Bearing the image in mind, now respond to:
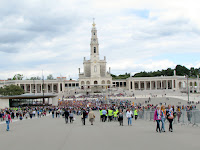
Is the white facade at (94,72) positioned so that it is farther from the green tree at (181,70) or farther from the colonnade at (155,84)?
the green tree at (181,70)

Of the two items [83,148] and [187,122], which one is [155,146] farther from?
[187,122]

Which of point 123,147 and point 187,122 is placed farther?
point 187,122

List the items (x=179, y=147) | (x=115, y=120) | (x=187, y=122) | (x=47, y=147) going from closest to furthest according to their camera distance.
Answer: (x=179, y=147)
(x=47, y=147)
(x=187, y=122)
(x=115, y=120)

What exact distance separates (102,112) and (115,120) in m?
2.04

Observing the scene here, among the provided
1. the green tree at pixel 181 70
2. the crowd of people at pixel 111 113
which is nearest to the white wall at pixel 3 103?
the crowd of people at pixel 111 113

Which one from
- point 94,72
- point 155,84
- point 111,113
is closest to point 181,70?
point 155,84

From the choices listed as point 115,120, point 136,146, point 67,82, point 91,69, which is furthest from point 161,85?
point 136,146

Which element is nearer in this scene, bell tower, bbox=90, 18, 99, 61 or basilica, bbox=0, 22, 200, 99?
basilica, bbox=0, 22, 200, 99

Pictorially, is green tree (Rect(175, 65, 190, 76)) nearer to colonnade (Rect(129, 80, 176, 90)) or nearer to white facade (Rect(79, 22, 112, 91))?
colonnade (Rect(129, 80, 176, 90))

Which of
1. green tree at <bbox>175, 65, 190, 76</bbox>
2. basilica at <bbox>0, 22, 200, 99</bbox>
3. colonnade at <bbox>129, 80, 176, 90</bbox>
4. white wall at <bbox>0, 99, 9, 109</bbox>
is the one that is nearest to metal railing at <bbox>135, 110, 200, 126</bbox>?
white wall at <bbox>0, 99, 9, 109</bbox>

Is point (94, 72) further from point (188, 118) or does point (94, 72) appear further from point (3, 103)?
point (188, 118)

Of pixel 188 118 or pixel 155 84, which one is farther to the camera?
pixel 155 84

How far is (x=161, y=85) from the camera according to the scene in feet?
357

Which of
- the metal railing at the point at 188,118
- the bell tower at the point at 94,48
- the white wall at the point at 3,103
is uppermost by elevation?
the bell tower at the point at 94,48
